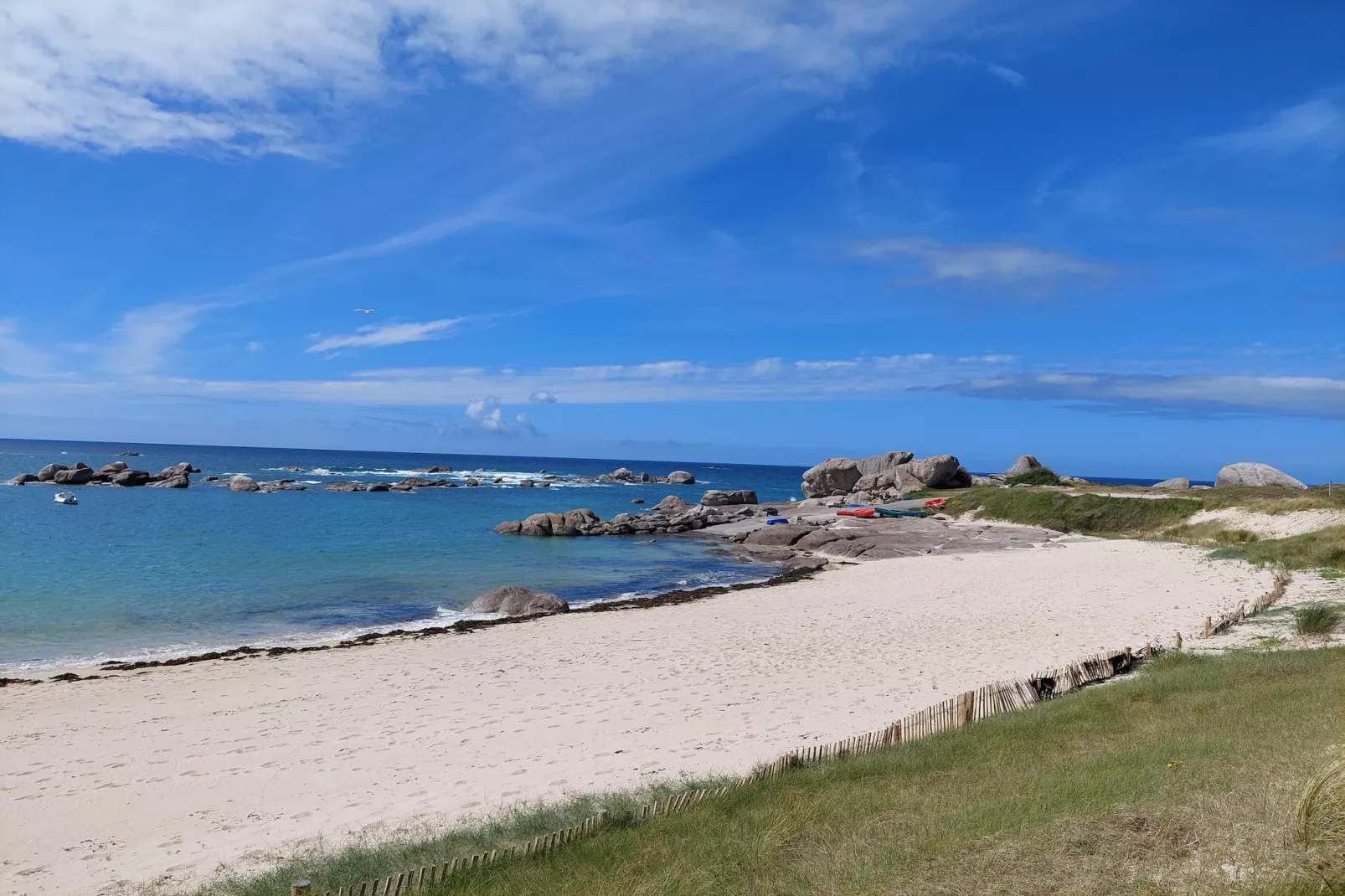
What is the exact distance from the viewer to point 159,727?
41.8 ft

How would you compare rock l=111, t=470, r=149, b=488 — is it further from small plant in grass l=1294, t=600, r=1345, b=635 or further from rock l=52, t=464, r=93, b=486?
small plant in grass l=1294, t=600, r=1345, b=635

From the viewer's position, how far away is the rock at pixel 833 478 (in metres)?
75.2

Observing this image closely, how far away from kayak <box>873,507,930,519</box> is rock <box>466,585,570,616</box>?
33688mm

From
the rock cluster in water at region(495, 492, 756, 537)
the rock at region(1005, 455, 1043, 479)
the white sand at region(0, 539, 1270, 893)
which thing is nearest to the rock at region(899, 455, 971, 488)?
the rock at region(1005, 455, 1043, 479)

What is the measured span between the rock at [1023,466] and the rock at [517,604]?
54.2 meters

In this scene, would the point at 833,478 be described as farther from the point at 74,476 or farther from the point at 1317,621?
the point at 74,476

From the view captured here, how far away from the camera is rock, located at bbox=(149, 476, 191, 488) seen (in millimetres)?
77500

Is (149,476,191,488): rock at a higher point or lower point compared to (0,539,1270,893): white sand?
higher

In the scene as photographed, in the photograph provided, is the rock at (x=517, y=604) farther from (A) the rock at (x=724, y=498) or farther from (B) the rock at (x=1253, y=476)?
(B) the rock at (x=1253, y=476)

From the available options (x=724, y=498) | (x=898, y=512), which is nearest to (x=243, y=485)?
(x=724, y=498)

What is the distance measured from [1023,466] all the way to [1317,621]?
186 feet

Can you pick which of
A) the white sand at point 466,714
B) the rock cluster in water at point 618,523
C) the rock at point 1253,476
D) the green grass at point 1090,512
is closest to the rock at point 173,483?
the rock cluster in water at point 618,523

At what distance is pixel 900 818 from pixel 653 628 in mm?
14844

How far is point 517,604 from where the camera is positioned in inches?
986
